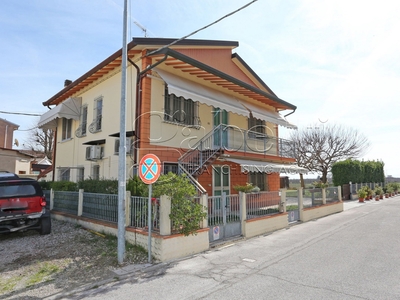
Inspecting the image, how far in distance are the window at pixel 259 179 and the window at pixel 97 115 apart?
29.8 feet

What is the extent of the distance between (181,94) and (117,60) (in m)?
3.94

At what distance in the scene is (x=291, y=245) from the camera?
8898mm

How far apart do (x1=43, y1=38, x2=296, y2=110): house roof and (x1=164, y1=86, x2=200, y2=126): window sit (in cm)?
136

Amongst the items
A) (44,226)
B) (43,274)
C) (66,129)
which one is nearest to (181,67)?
(44,226)

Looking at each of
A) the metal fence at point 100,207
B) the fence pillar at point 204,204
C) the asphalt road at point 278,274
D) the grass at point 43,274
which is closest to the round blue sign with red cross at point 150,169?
the fence pillar at point 204,204

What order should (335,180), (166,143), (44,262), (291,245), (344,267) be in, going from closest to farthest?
(344,267) < (44,262) < (291,245) < (166,143) < (335,180)

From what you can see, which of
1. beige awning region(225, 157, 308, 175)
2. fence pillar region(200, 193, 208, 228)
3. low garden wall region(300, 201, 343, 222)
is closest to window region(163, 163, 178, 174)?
beige awning region(225, 157, 308, 175)

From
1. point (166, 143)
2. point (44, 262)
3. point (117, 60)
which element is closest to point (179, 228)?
point (44, 262)

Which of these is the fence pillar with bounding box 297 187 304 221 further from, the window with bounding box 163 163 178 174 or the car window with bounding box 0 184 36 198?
the car window with bounding box 0 184 36 198

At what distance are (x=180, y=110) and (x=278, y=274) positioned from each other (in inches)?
345

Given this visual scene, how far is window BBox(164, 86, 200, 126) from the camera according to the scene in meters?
12.5

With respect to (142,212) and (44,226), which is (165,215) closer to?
(142,212)

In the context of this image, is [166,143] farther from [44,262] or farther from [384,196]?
[384,196]

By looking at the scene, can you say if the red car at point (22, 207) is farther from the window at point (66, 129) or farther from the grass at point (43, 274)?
the window at point (66, 129)
